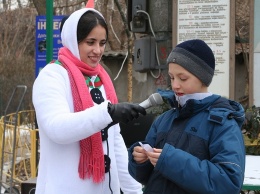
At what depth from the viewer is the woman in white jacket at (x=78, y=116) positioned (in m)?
2.76

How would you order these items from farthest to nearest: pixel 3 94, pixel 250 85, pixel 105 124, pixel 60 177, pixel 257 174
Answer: pixel 3 94, pixel 250 85, pixel 257 174, pixel 60 177, pixel 105 124

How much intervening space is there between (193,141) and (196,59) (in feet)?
1.10

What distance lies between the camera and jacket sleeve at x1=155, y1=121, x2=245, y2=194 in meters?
2.28

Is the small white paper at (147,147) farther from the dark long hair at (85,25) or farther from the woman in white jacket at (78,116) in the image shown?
the dark long hair at (85,25)

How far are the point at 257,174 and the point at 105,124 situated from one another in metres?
1.31

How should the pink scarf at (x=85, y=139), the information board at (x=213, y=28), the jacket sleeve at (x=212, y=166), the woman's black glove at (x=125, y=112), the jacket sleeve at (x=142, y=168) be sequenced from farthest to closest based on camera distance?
the information board at (x=213, y=28) → the pink scarf at (x=85, y=139) → the woman's black glove at (x=125, y=112) → the jacket sleeve at (x=142, y=168) → the jacket sleeve at (x=212, y=166)

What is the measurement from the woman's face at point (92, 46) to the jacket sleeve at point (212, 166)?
86 cm

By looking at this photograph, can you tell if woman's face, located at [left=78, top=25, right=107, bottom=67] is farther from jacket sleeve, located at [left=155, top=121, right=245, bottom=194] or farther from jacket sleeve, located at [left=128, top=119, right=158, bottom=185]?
jacket sleeve, located at [left=155, top=121, right=245, bottom=194]

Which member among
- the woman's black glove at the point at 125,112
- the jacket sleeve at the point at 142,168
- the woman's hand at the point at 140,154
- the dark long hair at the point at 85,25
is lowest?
the jacket sleeve at the point at 142,168

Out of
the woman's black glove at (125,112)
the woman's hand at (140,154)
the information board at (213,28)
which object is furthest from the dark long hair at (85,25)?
the information board at (213,28)

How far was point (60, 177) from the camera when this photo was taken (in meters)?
2.92

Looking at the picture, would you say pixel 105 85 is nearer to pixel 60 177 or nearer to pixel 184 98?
pixel 60 177

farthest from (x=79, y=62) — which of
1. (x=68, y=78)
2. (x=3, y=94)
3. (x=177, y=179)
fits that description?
(x=3, y=94)

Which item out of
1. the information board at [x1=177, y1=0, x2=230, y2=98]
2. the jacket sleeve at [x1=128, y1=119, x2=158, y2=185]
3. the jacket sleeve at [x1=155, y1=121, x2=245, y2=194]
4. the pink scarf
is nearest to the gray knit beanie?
the jacket sleeve at [x1=155, y1=121, x2=245, y2=194]
